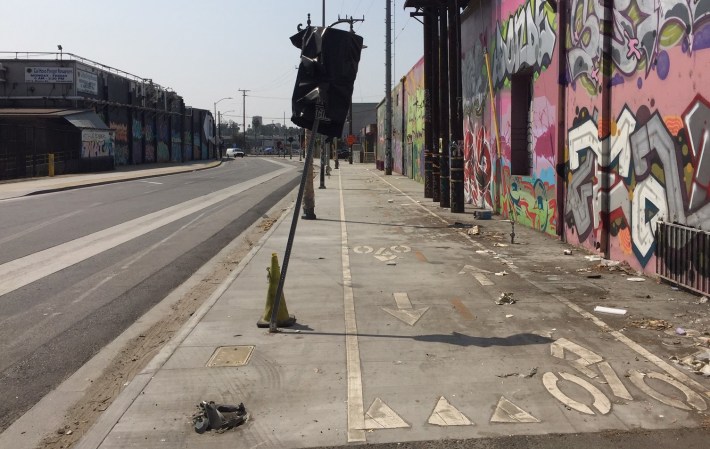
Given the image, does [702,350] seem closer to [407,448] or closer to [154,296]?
[407,448]

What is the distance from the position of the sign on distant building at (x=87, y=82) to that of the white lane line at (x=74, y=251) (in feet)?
113

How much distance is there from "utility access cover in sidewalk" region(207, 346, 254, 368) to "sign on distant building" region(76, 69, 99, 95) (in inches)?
1913

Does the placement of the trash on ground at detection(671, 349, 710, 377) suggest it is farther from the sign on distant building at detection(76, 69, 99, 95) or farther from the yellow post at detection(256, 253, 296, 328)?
the sign on distant building at detection(76, 69, 99, 95)

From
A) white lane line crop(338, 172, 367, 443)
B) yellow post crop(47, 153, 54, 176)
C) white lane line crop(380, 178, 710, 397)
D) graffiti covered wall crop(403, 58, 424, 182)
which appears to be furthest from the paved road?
yellow post crop(47, 153, 54, 176)

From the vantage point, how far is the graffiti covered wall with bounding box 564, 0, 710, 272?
7832mm

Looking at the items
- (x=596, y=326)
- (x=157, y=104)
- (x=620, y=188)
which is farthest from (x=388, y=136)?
(x=596, y=326)

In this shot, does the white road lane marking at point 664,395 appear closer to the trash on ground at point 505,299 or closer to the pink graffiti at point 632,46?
the trash on ground at point 505,299

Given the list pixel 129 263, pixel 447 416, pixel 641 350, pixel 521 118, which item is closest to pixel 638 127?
pixel 641 350

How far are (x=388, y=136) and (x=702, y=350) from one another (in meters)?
41.2

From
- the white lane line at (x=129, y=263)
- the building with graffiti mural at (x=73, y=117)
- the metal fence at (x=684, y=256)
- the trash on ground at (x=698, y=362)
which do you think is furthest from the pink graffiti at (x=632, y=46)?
the building with graffiti mural at (x=73, y=117)

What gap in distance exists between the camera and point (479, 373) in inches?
212

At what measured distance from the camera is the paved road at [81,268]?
619 cm

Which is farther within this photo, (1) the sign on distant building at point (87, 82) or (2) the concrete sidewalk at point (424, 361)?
(1) the sign on distant building at point (87, 82)

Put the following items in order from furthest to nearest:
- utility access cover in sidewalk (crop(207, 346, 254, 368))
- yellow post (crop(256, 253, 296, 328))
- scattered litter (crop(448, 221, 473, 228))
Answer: scattered litter (crop(448, 221, 473, 228))
yellow post (crop(256, 253, 296, 328))
utility access cover in sidewalk (crop(207, 346, 254, 368))
